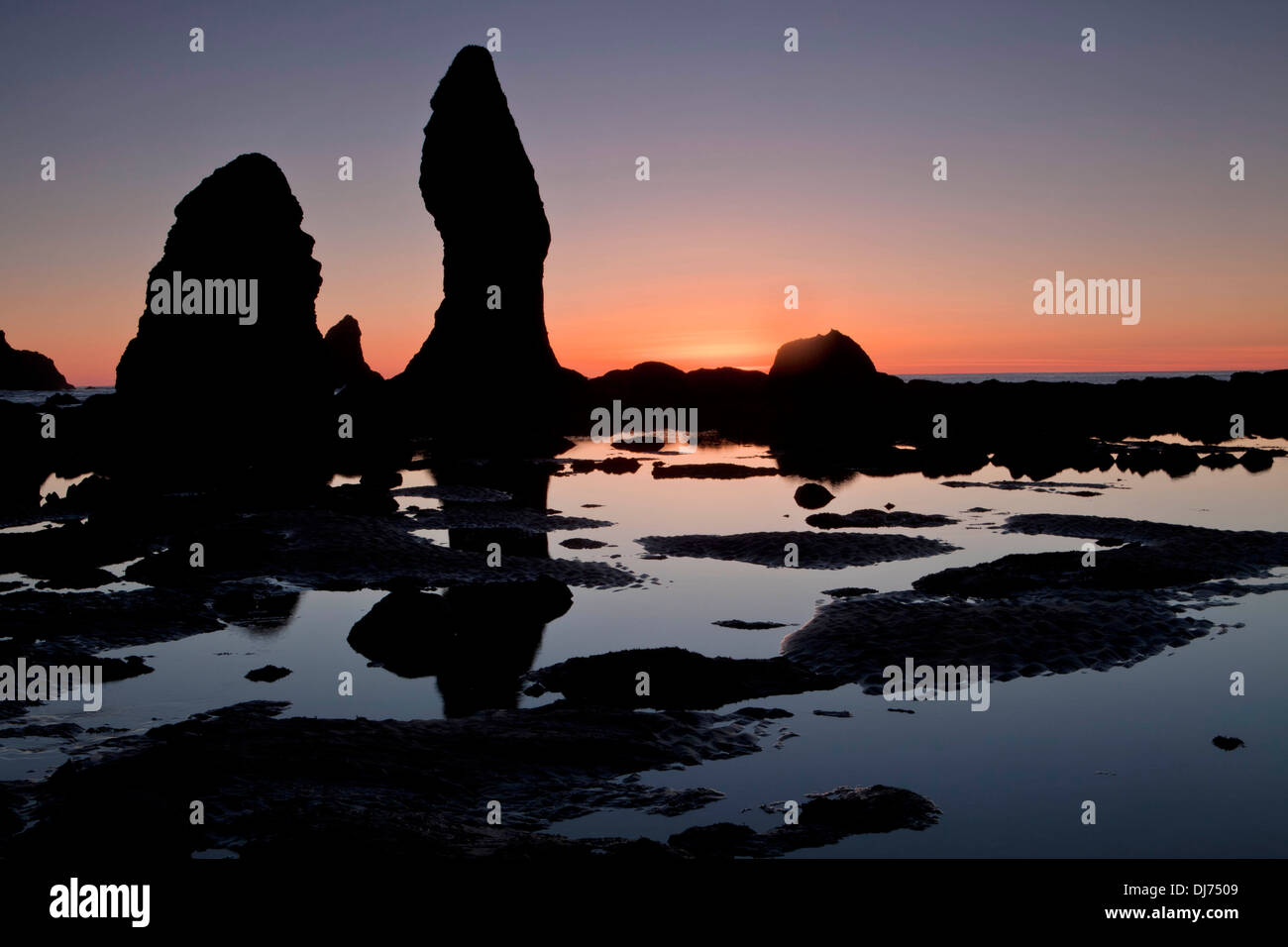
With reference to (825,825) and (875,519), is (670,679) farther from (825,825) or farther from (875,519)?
(875,519)

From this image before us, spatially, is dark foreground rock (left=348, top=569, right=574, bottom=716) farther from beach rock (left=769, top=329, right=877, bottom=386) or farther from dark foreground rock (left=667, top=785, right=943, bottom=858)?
beach rock (left=769, top=329, right=877, bottom=386)

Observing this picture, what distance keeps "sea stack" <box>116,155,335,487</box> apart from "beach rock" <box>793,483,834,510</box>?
45452 mm

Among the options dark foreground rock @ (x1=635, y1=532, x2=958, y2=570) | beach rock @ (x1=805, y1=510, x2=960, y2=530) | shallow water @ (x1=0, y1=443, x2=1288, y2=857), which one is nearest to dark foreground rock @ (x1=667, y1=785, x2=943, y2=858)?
→ shallow water @ (x1=0, y1=443, x2=1288, y2=857)

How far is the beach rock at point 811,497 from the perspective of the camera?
41.2m

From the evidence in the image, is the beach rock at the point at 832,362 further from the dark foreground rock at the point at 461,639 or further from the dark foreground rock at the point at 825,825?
the dark foreground rock at the point at 825,825

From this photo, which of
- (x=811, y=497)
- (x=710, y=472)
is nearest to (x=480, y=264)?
(x=710, y=472)

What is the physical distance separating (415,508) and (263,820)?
95.0 feet

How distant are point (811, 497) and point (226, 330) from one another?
56177 mm

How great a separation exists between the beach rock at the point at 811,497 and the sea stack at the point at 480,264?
58.3m

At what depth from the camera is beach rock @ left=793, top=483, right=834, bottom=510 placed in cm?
4125

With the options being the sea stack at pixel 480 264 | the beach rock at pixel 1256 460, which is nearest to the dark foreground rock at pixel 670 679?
the beach rock at pixel 1256 460
